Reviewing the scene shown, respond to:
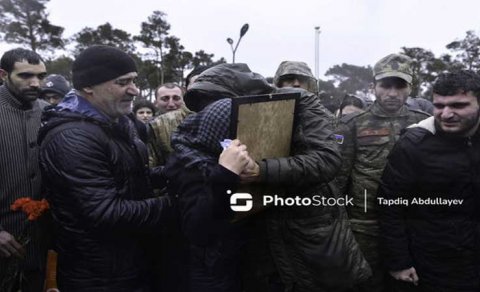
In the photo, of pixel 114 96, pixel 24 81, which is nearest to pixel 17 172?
pixel 24 81

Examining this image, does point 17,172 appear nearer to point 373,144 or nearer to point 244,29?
point 373,144

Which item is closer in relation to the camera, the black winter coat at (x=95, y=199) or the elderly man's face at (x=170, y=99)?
the black winter coat at (x=95, y=199)

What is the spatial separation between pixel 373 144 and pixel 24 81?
2516mm

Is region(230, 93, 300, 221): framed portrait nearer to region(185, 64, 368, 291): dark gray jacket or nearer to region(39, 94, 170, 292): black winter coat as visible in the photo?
region(185, 64, 368, 291): dark gray jacket

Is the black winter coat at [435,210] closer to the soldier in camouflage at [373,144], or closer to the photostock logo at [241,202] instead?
the soldier in camouflage at [373,144]

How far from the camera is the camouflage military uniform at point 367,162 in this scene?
2.83 metres

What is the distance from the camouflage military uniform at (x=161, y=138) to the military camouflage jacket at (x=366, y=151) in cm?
125

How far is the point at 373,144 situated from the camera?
294 cm

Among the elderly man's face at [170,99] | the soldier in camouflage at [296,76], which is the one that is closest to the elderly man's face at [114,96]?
the soldier in camouflage at [296,76]

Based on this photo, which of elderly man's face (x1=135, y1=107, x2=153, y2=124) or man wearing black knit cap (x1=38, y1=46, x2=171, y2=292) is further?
elderly man's face (x1=135, y1=107, x2=153, y2=124)

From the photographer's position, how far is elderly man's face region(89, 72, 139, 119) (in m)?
2.01

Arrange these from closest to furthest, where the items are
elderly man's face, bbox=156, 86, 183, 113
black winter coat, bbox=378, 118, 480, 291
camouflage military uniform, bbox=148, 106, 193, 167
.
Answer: black winter coat, bbox=378, 118, 480, 291
camouflage military uniform, bbox=148, 106, 193, 167
elderly man's face, bbox=156, 86, 183, 113

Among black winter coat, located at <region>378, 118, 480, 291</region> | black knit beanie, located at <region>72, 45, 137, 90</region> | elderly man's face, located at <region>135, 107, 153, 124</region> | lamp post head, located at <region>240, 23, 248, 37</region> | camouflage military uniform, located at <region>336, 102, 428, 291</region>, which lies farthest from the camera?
lamp post head, located at <region>240, 23, 248, 37</region>

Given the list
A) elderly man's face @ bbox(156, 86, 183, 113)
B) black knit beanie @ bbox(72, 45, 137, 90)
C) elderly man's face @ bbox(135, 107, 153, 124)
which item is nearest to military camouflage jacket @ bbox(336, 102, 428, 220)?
black knit beanie @ bbox(72, 45, 137, 90)
